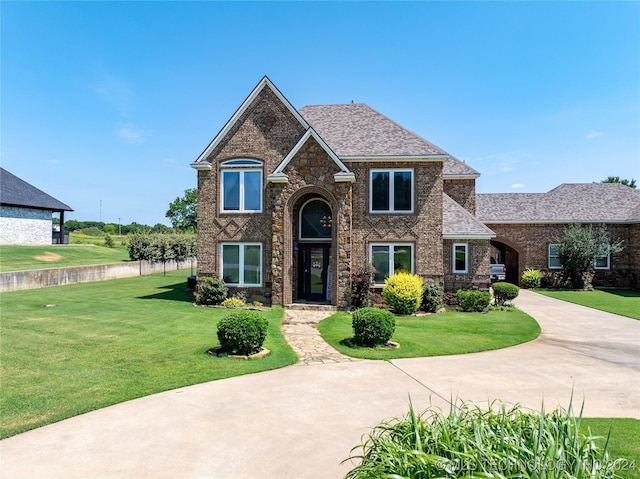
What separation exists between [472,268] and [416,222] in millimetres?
3864

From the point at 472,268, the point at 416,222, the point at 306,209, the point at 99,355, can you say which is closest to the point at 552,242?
the point at 472,268

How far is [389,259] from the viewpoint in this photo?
717 inches

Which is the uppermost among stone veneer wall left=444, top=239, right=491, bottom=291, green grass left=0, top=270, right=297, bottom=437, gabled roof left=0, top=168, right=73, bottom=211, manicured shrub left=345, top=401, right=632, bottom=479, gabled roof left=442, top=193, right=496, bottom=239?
gabled roof left=0, top=168, right=73, bottom=211

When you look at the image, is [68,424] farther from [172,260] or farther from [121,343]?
[172,260]

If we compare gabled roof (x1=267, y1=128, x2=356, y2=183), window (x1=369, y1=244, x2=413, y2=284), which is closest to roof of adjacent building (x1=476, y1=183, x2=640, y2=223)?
window (x1=369, y1=244, x2=413, y2=284)

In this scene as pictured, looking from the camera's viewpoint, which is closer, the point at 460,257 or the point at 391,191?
the point at 391,191

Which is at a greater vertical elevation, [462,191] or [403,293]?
[462,191]

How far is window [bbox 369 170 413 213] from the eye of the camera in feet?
59.5

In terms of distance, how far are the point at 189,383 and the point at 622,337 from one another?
46.9ft

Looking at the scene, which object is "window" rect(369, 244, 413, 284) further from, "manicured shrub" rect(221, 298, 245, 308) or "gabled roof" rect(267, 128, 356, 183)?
"manicured shrub" rect(221, 298, 245, 308)

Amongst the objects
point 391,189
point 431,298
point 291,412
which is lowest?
point 291,412

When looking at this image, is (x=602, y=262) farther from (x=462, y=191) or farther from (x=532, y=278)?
(x=462, y=191)

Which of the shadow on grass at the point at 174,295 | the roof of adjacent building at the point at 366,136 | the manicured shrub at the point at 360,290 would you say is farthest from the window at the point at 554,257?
the shadow on grass at the point at 174,295

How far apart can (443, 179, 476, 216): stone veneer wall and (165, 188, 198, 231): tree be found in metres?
68.5
